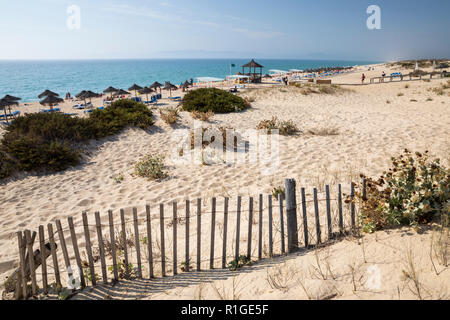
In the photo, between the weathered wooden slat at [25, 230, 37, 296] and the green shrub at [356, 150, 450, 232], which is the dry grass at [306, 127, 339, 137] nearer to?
the green shrub at [356, 150, 450, 232]

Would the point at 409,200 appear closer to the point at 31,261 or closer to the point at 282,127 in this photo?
the point at 31,261

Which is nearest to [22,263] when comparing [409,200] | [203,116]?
[409,200]

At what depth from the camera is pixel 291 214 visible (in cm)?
353

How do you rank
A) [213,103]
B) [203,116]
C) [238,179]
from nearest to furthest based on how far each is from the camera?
1. [238,179]
2. [203,116]
3. [213,103]

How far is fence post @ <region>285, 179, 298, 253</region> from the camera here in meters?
3.48

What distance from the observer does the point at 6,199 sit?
19.6 ft

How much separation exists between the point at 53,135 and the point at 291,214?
8533 millimetres

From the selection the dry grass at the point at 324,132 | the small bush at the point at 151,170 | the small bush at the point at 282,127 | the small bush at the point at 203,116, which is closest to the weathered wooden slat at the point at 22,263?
the small bush at the point at 151,170

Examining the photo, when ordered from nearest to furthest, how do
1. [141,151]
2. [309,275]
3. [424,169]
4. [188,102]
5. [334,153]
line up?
1. [309,275]
2. [424,169]
3. [334,153]
4. [141,151]
5. [188,102]

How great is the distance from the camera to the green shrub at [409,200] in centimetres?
334

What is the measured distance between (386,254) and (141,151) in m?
7.75
